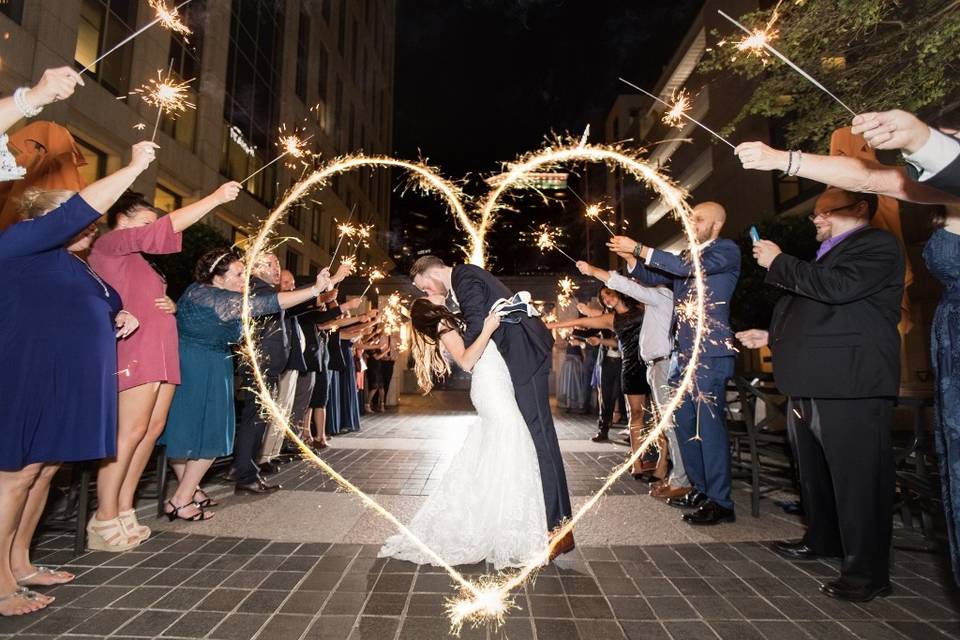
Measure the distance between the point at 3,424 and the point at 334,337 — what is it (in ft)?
19.8

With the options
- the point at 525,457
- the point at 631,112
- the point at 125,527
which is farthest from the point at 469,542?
the point at 631,112

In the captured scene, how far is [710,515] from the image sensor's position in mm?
4000

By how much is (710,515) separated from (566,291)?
15236mm

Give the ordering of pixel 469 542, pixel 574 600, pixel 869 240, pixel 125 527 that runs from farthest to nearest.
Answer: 1. pixel 125 527
2. pixel 469 542
3. pixel 869 240
4. pixel 574 600

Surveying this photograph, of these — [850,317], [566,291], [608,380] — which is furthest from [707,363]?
[566,291]

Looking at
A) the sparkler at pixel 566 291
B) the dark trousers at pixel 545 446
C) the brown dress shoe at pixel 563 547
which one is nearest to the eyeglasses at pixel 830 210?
the dark trousers at pixel 545 446

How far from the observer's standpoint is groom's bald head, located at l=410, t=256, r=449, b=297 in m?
3.63

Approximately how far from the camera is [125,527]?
3447 mm

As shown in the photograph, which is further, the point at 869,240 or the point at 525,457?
the point at 525,457

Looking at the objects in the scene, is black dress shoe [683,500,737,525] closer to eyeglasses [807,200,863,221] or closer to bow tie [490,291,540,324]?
bow tie [490,291,540,324]

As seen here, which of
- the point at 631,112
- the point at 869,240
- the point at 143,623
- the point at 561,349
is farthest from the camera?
the point at 631,112

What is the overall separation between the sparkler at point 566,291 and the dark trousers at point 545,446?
15.1 meters

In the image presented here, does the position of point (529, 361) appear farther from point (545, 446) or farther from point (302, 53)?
point (302, 53)

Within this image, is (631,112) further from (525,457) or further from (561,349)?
(525,457)
